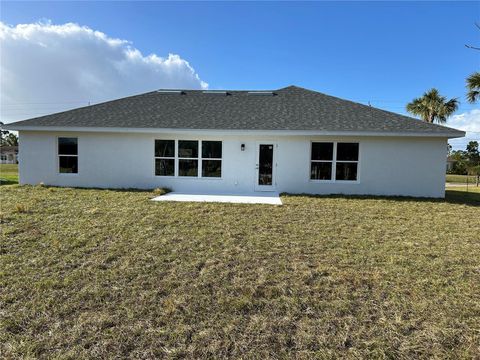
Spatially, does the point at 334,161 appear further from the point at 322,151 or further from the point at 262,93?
the point at 262,93

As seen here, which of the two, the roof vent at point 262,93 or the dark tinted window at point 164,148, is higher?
the roof vent at point 262,93

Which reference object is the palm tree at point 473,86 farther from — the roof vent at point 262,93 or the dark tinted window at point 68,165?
the dark tinted window at point 68,165

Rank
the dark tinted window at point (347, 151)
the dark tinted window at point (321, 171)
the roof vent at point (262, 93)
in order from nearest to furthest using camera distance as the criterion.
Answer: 1. the dark tinted window at point (347, 151)
2. the dark tinted window at point (321, 171)
3. the roof vent at point (262, 93)

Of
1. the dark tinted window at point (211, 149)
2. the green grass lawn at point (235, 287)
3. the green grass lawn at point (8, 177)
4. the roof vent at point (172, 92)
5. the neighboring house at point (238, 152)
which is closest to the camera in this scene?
the green grass lawn at point (235, 287)

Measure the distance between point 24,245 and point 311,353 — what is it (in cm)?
521

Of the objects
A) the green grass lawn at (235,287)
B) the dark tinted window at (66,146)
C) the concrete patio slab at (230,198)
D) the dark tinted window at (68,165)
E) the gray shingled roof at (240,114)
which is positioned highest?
the gray shingled roof at (240,114)

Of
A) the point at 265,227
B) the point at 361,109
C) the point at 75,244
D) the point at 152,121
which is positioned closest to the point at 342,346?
the point at 265,227

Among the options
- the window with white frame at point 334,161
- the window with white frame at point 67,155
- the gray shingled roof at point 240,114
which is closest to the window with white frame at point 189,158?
the gray shingled roof at point 240,114

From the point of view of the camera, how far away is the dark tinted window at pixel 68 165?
1292 centimetres

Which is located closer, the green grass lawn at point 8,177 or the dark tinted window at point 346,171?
the dark tinted window at point 346,171

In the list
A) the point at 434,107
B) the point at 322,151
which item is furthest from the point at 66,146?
the point at 434,107

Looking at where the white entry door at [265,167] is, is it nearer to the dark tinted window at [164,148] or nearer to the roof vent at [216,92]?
the dark tinted window at [164,148]

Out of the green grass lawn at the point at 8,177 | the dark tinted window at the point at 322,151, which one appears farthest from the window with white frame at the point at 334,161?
the green grass lawn at the point at 8,177

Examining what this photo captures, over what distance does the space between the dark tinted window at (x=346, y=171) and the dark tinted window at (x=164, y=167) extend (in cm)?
698
